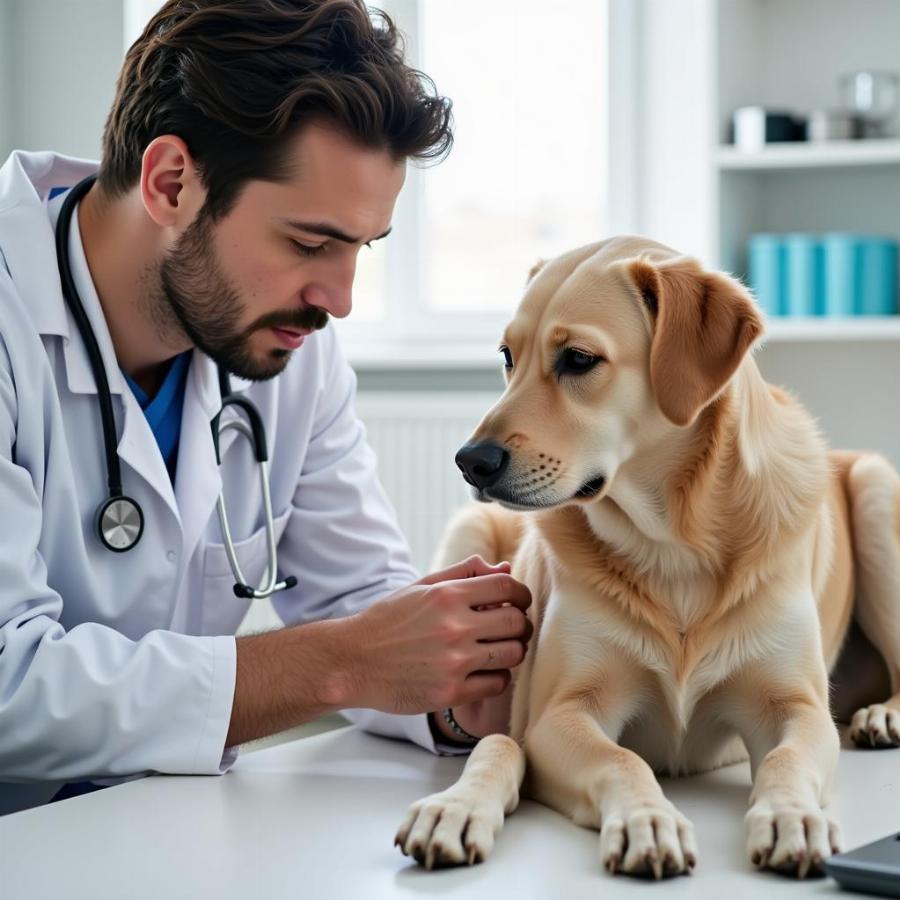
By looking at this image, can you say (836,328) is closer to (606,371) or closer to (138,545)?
(606,371)

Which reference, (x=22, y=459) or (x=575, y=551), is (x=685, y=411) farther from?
(x=22, y=459)

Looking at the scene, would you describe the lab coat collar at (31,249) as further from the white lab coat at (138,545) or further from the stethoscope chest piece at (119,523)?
the stethoscope chest piece at (119,523)

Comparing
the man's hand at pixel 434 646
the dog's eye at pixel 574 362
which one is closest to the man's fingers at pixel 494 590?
the man's hand at pixel 434 646

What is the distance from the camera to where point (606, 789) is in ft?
3.52

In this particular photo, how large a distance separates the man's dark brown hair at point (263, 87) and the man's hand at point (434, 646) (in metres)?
0.58

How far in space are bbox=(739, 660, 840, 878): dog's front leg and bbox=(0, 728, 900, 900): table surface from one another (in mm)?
20

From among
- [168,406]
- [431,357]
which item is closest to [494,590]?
[168,406]

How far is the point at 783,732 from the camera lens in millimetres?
1228

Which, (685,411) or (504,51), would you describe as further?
(504,51)

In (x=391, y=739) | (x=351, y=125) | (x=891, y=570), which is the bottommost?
(x=391, y=739)

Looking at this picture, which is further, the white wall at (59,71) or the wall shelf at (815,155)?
the white wall at (59,71)

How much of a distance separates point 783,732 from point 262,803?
51cm

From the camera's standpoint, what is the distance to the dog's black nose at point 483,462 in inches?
52.8

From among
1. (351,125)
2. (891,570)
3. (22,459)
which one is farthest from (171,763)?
(891,570)
